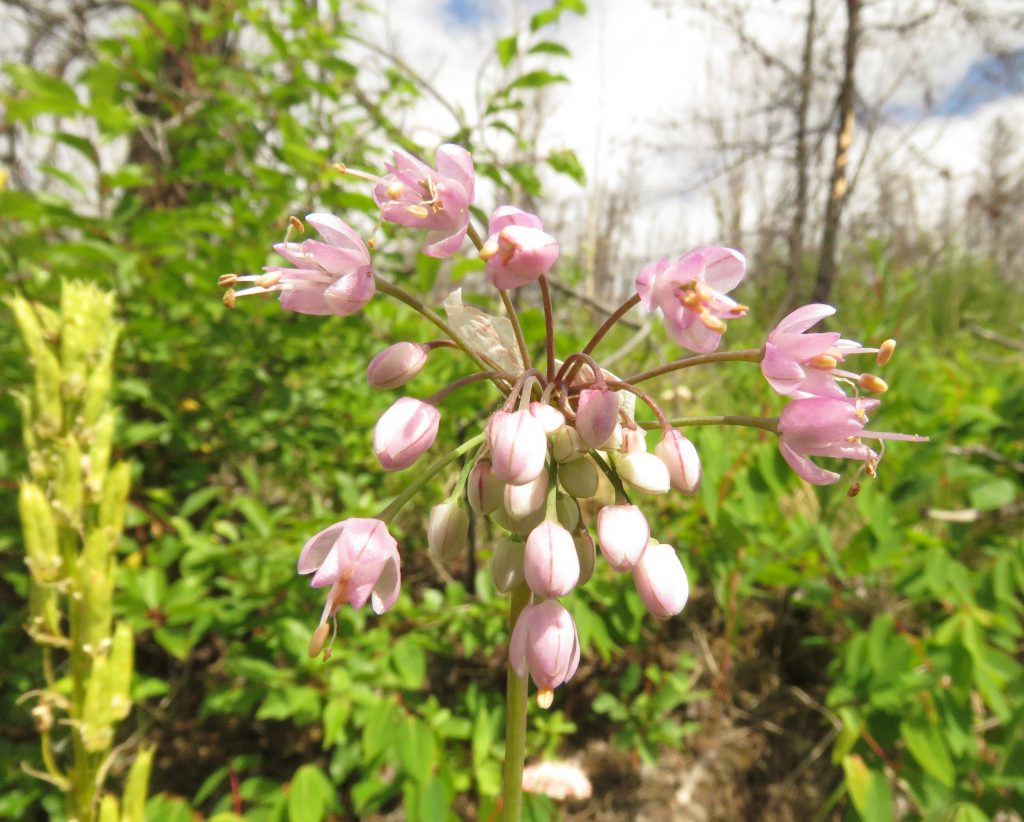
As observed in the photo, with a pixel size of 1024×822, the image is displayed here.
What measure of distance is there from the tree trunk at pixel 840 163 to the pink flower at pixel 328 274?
173 inches

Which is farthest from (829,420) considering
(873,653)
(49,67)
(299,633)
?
(49,67)

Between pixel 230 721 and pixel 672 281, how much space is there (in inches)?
107

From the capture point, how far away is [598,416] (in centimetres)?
71

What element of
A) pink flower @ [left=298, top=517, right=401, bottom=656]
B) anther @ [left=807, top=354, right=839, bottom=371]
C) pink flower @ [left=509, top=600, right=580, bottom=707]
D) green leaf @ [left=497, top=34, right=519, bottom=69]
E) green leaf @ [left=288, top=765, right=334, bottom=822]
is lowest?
green leaf @ [left=288, top=765, right=334, bottom=822]

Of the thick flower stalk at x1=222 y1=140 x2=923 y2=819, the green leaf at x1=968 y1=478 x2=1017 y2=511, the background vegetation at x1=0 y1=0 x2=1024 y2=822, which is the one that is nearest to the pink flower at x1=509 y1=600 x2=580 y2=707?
the thick flower stalk at x1=222 y1=140 x2=923 y2=819

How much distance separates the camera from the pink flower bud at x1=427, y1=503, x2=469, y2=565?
85 cm

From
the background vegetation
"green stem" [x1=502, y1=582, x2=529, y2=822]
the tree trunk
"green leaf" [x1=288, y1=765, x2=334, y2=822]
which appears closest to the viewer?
"green stem" [x1=502, y1=582, x2=529, y2=822]

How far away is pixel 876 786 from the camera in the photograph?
166 cm

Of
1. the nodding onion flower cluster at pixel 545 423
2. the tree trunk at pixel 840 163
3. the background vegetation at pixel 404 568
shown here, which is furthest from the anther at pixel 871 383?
the tree trunk at pixel 840 163

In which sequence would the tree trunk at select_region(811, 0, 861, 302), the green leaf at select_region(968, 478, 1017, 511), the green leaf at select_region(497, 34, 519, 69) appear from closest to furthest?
the green leaf at select_region(968, 478, 1017, 511) < the green leaf at select_region(497, 34, 519, 69) < the tree trunk at select_region(811, 0, 861, 302)

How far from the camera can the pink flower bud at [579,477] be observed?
818 mm

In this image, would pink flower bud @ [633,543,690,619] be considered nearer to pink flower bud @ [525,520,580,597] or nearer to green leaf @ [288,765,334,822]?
pink flower bud @ [525,520,580,597]

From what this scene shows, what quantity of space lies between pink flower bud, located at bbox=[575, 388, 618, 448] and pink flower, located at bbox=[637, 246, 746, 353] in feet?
0.43

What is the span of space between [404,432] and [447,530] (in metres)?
0.15
